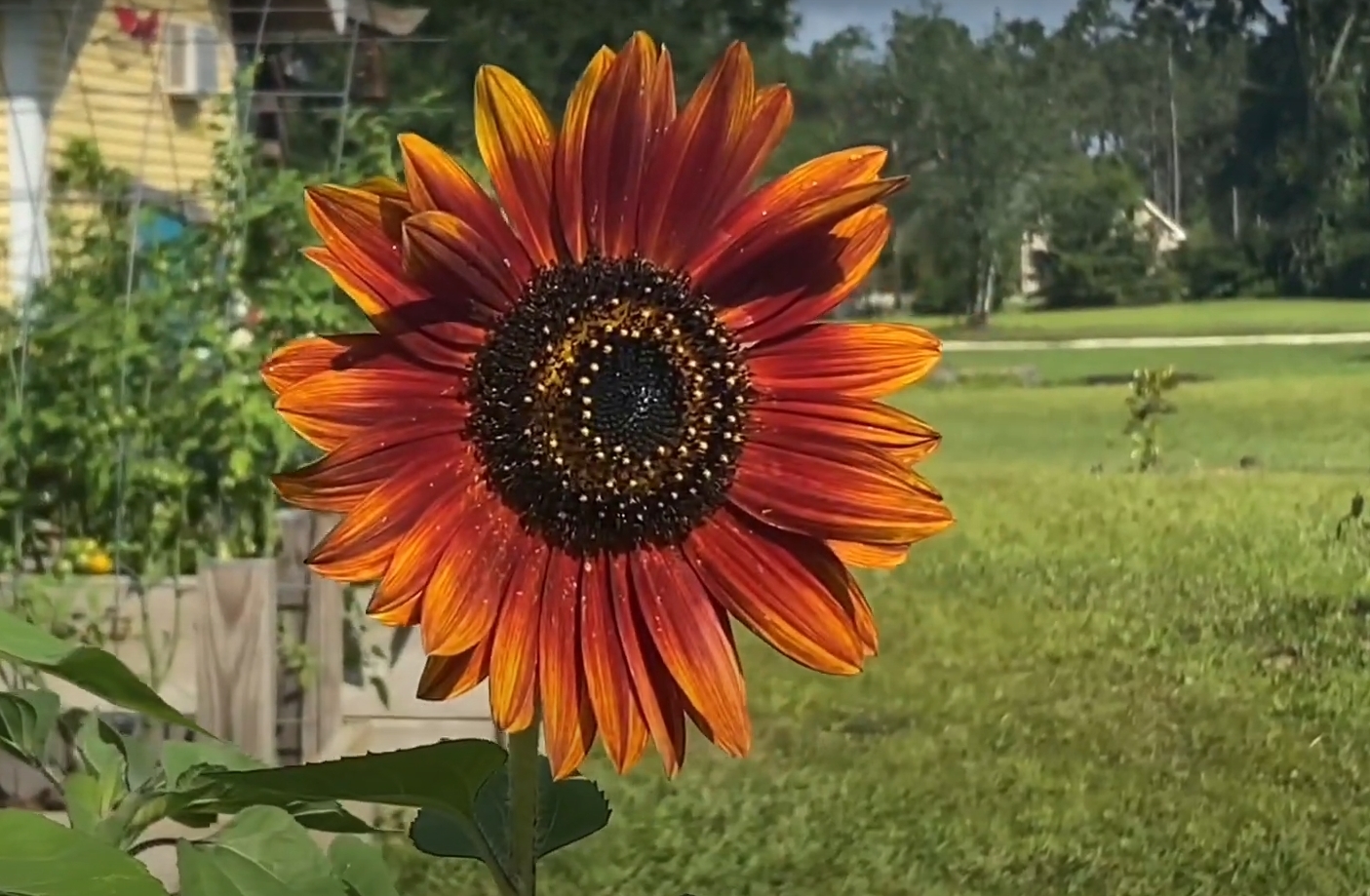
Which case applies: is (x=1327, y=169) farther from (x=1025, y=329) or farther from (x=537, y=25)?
(x=537, y=25)

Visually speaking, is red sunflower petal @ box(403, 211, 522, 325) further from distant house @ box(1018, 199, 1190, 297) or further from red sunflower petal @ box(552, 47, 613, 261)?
distant house @ box(1018, 199, 1190, 297)

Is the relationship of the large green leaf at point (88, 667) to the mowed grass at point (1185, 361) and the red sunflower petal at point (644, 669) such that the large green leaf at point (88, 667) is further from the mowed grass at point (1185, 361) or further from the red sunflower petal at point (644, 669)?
the mowed grass at point (1185, 361)

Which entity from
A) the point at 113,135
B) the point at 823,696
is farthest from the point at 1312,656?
the point at 113,135

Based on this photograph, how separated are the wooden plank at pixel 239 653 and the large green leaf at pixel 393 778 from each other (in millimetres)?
1415

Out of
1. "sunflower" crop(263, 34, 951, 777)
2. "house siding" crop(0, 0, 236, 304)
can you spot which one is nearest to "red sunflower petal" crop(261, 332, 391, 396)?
"sunflower" crop(263, 34, 951, 777)

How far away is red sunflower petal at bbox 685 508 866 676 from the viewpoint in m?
0.39

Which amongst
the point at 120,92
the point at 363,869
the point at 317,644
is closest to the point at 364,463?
the point at 363,869

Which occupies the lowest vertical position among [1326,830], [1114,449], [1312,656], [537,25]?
[1326,830]

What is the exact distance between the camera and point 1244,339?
2.26 m

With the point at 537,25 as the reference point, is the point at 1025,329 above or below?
below

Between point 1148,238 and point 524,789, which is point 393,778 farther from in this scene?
point 1148,238

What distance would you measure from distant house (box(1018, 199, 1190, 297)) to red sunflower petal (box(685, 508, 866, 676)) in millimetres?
1895

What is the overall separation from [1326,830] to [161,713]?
173 cm

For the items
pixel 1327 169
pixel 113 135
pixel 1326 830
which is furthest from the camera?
pixel 113 135
